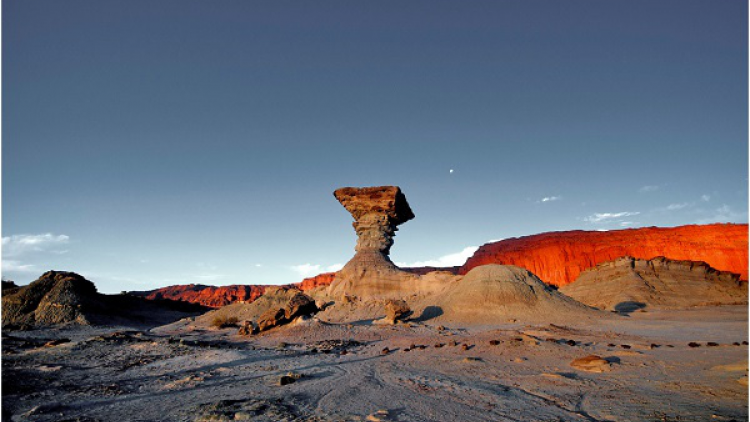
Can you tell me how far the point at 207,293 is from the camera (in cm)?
11119

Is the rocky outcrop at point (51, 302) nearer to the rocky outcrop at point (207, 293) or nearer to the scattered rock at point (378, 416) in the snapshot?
the scattered rock at point (378, 416)

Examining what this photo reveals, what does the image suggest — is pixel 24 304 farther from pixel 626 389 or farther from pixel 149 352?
pixel 626 389

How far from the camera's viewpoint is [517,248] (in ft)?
331

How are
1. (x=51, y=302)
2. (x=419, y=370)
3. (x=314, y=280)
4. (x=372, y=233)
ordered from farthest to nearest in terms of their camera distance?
(x=314, y=280)
(x=372, y=233)
(x=51, y=302)
(x=419, y=370)

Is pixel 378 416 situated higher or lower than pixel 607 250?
lower

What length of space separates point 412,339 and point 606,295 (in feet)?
104

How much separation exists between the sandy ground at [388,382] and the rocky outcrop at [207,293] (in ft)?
323

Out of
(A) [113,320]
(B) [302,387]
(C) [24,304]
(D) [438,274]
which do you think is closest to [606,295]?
(D) [438,274]

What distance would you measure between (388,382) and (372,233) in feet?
80.8

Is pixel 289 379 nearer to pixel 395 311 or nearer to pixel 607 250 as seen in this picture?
pixel 395 311

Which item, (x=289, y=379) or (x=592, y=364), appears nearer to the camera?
(x=289, y=379)

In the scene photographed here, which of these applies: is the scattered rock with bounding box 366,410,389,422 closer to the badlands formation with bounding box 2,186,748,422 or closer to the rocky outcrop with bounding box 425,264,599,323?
the badlands formation with bounding box 2,186,748,422

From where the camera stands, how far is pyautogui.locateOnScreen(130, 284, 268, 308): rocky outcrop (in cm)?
10544

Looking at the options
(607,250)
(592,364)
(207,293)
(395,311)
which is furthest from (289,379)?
(207,293)
